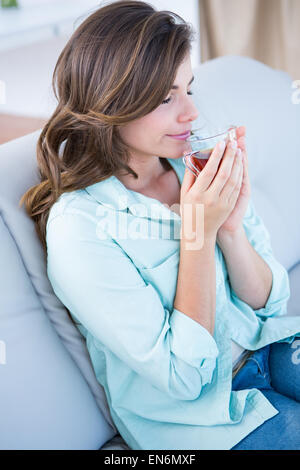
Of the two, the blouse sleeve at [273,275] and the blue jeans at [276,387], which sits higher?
the blouse sleeve at [273,275]

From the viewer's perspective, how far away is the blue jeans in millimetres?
965

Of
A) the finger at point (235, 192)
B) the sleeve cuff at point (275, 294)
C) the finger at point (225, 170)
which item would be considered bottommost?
the sleeve cuff at point (275, 294)

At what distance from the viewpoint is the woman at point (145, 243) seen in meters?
0.93

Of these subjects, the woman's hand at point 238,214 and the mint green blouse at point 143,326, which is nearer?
the mint green blouse at point 143,326

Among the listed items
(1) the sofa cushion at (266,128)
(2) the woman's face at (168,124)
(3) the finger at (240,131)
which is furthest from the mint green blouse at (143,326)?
(1) the sofa cushion at (266,128)

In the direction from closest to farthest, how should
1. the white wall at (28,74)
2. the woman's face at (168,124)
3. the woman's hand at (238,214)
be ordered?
the woman's face at (168,124) → the woman's hand at (238,214) → the white wall at (28,74)

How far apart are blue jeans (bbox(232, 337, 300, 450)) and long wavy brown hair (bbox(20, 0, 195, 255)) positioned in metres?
0.53

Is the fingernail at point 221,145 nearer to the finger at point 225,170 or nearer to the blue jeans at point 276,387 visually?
the finger at point 225,170

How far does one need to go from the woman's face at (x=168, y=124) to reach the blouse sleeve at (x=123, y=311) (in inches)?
8.4

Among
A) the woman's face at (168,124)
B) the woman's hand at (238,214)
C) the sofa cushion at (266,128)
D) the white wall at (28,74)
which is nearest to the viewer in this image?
the woman's face at (168,124)

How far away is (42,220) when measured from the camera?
3.45 feet

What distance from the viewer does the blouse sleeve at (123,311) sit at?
912 millimetres

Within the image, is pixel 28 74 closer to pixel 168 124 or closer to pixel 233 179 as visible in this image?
pixel 168 124

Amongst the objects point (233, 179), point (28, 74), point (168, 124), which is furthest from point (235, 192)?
point (28, 74)
